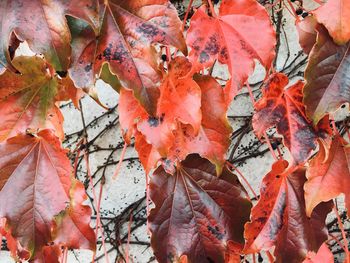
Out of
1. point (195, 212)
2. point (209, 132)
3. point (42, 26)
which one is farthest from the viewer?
point (195, 212)

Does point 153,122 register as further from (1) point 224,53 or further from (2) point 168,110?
(1) point 224,53

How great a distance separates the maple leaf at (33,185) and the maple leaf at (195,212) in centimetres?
18

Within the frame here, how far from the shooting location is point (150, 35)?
2.58 feet

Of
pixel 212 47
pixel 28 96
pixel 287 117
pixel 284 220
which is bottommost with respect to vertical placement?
pixel 284 220

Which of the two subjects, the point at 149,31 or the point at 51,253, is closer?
the point at 149,31

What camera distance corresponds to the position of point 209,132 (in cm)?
86

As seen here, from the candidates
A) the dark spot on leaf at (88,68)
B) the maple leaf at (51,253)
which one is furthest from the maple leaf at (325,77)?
the maple leaf at (51,253)

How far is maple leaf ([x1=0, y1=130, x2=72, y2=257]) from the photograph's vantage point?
0.92m

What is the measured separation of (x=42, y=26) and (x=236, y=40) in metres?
0.31

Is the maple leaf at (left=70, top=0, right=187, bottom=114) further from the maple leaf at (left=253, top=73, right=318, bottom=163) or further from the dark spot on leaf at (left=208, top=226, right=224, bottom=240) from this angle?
the dark spot on leaf at (left=208, top=226, right=224, bottom=240)

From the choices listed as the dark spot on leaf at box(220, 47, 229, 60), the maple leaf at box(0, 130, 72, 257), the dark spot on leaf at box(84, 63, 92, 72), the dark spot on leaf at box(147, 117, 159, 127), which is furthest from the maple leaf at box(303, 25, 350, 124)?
the maple leaf at box(0, 130, 72, 257)

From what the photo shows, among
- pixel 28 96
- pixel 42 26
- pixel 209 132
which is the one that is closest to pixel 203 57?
pixel 209 132

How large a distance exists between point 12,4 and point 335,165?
0.61 metres

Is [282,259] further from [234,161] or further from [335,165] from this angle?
[234,161]
